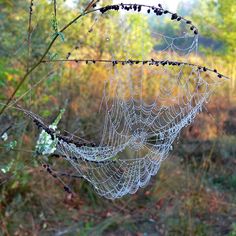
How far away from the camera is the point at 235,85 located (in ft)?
43.9

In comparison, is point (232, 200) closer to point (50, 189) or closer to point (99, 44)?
point (50, 189)

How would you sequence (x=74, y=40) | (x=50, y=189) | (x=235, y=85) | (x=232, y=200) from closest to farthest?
(x=50, y=189), (x=232, y=200), (x=74, y=40), (x=235, y=85)

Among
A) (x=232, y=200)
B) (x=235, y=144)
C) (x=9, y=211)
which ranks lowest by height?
(x=9, y=211)

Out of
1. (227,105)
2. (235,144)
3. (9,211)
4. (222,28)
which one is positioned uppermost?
(222,28)

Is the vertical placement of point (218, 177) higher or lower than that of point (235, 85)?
lower

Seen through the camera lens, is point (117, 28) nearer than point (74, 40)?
No

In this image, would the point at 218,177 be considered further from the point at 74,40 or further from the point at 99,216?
the point at 74,40

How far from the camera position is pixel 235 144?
31.9 feet

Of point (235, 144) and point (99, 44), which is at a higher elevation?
point (99, 44)

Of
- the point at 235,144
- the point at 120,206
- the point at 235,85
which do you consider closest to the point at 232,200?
the point at 120,206

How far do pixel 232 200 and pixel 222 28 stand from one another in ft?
23.3

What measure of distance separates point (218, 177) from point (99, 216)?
2.58m

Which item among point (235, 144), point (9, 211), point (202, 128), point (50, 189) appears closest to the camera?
point (9, 211)

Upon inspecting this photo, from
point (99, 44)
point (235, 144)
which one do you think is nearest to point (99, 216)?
point (99, 44)
